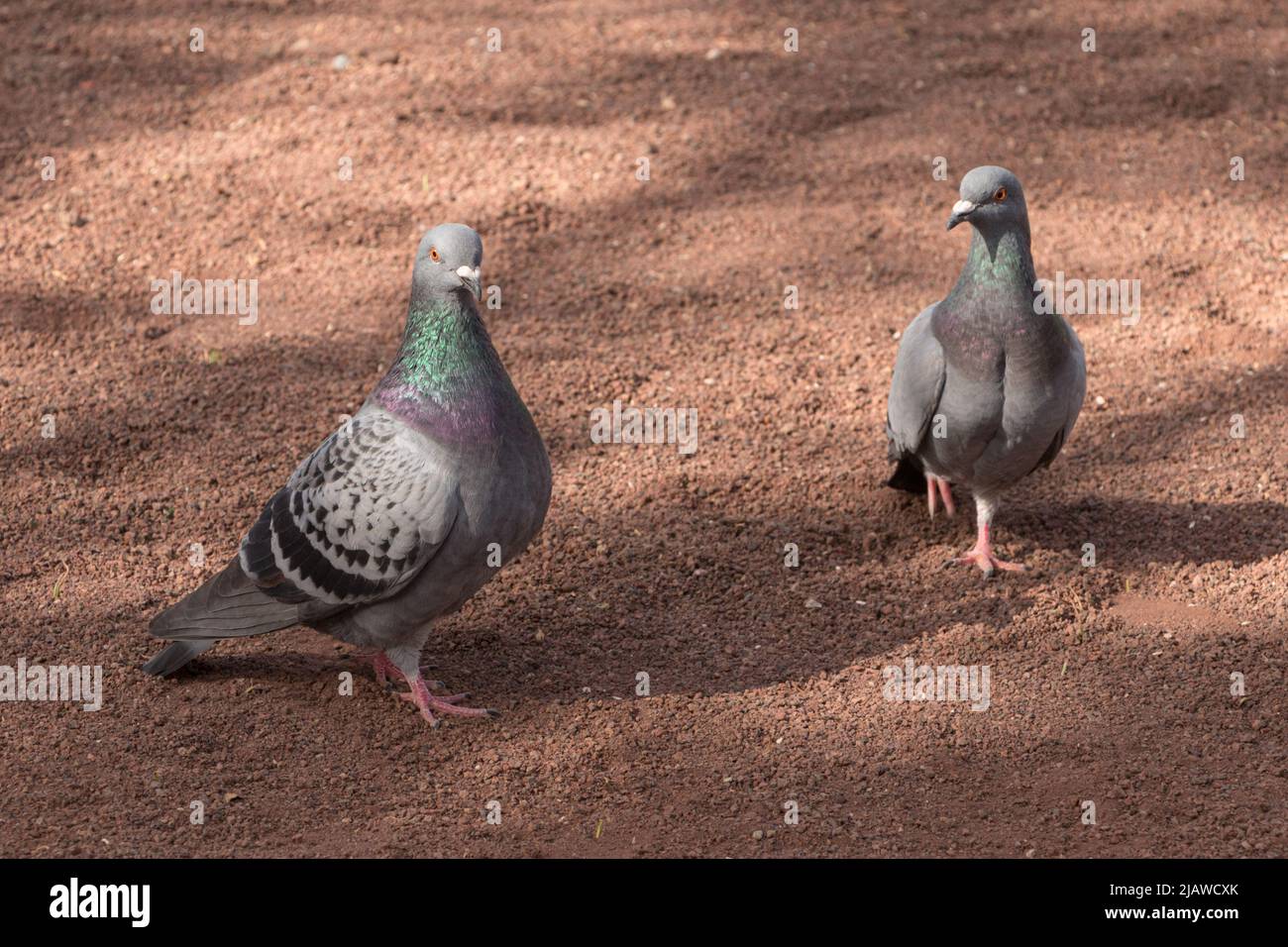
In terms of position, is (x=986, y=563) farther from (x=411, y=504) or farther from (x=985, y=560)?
(x=411, y=504)

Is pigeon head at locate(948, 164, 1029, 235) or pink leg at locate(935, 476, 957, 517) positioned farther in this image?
pink leg at locate(935, 476, 957, 517)

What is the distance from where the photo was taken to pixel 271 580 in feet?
16.5

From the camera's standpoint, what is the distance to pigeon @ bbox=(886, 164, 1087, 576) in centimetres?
555

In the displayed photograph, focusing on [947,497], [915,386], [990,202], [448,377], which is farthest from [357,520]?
[947,497]

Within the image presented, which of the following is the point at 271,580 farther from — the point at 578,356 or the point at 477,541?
the point at 578,356

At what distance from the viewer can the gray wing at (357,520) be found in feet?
15.6

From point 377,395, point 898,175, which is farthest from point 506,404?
point 898,175

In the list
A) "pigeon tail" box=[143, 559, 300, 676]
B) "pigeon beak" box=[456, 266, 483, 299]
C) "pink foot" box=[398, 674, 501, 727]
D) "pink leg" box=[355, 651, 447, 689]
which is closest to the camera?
"pigeon beak" box=[456, 266, 483, 299]

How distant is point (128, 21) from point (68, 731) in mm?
7417

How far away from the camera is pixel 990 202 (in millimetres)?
5512

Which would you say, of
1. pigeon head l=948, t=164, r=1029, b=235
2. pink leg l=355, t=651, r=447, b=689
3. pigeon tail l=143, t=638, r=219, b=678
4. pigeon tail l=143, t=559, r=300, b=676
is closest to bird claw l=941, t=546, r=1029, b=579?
pigeon head l=948, t=164, r=1029, b=235

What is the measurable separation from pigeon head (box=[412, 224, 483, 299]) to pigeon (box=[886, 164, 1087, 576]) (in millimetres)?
1921

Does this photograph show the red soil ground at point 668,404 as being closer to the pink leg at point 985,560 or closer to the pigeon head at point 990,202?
the pink leg at point 985,560

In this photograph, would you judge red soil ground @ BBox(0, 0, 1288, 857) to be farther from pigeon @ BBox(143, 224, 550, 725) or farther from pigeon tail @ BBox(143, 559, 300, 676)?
pigeon @ BBox(143, 224, 550, 725)
